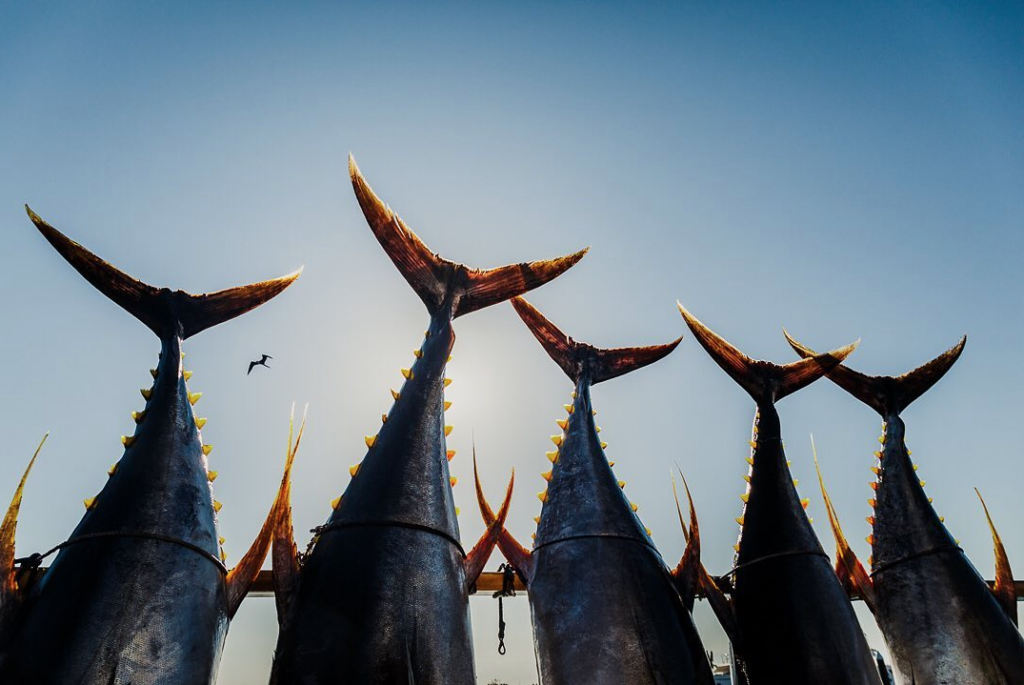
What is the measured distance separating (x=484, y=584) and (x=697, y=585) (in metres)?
0.80

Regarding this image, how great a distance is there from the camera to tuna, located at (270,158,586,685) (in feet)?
6.41

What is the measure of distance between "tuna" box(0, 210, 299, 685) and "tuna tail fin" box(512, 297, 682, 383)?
5.08 ft

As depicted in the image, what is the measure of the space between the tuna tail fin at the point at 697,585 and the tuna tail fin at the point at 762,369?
902mm

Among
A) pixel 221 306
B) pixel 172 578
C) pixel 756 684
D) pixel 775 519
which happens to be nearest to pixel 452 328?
pixel 221 306

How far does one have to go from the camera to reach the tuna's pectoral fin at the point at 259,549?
230 cm

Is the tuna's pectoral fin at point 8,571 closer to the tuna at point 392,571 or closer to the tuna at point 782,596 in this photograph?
the tuna at point 392,571

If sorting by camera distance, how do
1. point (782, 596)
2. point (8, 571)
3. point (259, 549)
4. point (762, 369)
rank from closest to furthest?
point (8, 571)
point (259, 549)
point (782, 596)
point (762, 369)

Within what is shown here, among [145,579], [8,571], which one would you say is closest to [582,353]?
[145,579]

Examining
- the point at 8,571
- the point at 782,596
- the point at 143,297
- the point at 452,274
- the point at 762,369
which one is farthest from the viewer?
the point at 762,369

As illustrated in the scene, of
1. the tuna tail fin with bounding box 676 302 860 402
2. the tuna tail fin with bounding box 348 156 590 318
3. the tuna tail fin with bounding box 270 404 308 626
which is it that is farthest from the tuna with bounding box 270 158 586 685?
the tuna tail fin with bounding box 676 302 860 402

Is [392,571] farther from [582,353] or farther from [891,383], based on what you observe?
[891,383]

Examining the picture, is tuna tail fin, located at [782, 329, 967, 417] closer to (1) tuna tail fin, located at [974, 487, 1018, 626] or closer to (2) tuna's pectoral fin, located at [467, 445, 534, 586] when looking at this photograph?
(1) tuna tail fin, located at [974, 487, 1018, 626]

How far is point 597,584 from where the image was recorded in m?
2.48

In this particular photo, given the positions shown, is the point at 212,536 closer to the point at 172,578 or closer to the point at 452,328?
the point at 172,578
